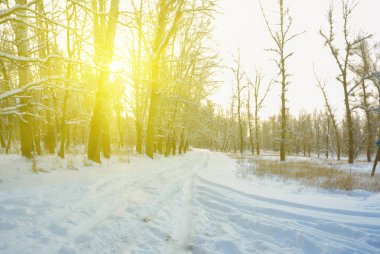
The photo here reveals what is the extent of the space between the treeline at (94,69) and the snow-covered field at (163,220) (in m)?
2.03

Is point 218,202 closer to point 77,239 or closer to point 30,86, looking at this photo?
point 77,239

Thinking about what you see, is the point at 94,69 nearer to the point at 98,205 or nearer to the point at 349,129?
the point at 98,205

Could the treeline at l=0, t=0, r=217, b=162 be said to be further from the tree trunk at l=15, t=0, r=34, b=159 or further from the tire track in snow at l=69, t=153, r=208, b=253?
the tire track in snow at l=69, t=153, r=208, b=253

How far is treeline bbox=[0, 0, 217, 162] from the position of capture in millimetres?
5016

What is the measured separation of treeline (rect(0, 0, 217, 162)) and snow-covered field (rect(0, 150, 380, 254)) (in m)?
2.03

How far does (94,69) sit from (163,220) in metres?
5.35

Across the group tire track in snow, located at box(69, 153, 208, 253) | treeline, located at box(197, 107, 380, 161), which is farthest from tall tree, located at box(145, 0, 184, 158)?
treeline, located at box(197, 107, 380, 161)

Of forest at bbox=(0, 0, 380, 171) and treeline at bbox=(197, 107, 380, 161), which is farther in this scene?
treeline at bbox=(197, 107, 380, 161)

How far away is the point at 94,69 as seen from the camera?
7.33m

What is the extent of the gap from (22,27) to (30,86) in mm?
4985

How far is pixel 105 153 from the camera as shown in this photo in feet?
38.4

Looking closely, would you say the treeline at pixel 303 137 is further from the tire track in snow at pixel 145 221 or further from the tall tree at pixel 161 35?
the tire track in snow at pixel 145 221

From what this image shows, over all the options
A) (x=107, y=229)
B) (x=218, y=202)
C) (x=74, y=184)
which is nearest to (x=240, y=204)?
(x=218, y=202)

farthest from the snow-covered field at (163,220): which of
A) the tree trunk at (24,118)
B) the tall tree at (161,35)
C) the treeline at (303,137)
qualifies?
the treeline at (303,137)
